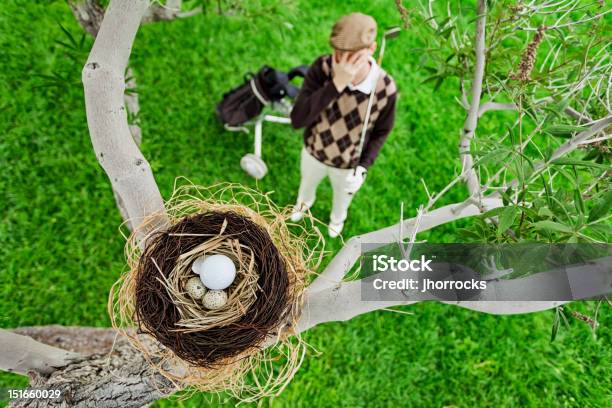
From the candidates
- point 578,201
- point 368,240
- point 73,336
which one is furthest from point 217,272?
point 73,336

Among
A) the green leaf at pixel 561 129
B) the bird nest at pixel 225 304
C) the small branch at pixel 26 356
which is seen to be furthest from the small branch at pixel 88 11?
the green leaf at pixel 561 129

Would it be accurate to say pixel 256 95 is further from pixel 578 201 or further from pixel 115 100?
pixel 578 201

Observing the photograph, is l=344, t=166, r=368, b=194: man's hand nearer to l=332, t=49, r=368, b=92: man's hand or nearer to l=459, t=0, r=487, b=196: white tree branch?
l=332, t=49, r=368, b=92: man's hand

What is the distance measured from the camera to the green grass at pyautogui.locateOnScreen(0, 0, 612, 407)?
258cm

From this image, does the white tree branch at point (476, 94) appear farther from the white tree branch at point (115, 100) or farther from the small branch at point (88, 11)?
the small branch at point (88, 11)

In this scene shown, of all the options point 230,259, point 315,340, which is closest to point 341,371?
point 315,340

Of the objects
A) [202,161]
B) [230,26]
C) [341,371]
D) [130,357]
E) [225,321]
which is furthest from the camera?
[230,26]

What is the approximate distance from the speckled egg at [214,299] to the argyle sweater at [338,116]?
36.6 inches

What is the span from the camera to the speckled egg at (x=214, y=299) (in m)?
1.30

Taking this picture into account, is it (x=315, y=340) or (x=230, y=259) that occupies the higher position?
(x=230, y=259)

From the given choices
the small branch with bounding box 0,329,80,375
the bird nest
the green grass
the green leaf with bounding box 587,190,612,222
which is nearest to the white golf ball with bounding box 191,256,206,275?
the bird nest

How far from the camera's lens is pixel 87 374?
4.97 ft

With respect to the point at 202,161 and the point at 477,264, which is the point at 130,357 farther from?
the point at 202,161

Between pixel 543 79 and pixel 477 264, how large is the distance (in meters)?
0.63
